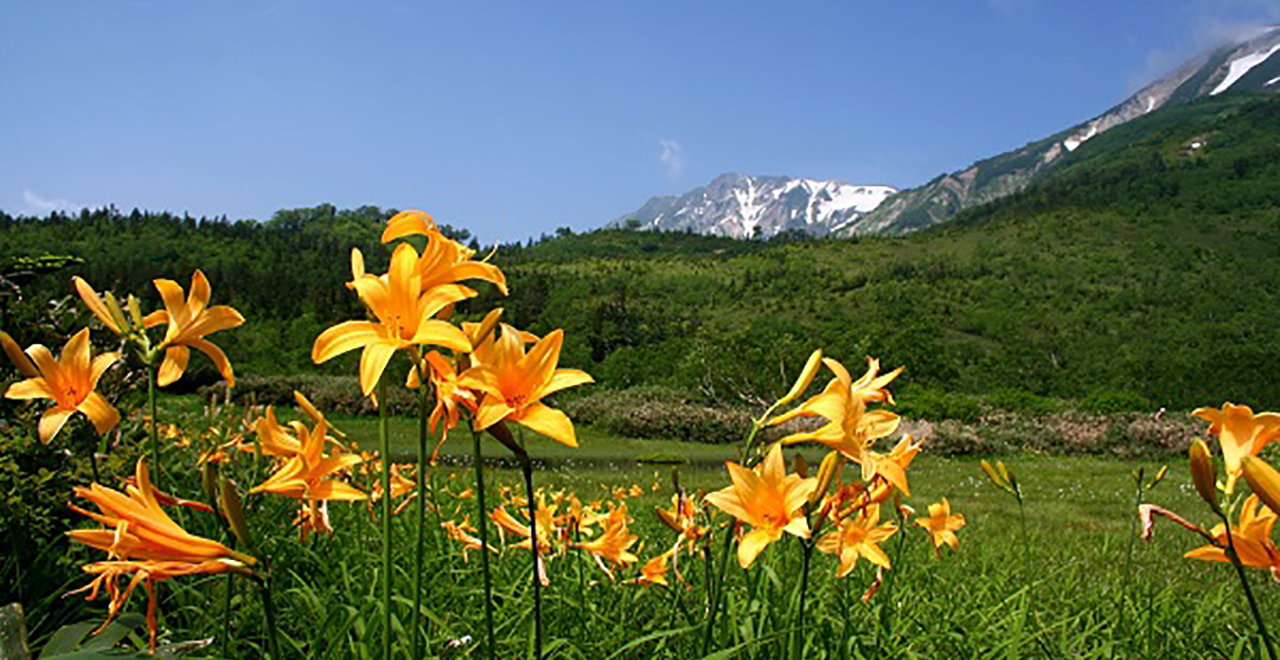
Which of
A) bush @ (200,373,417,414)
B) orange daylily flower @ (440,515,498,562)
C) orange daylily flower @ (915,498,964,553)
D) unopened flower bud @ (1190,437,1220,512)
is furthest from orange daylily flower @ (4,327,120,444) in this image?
bush @ (200,373,417,414)

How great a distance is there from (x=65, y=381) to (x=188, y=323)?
8.4 inches

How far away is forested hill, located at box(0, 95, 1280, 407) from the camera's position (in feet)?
91.7

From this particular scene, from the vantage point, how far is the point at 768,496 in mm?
1240

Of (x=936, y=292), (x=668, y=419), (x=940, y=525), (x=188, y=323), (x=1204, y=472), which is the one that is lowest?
(x=668, y=419)

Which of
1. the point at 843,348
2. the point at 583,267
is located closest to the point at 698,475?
the point at 843,348

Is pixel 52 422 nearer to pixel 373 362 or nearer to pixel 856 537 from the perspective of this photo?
pixel 373 362

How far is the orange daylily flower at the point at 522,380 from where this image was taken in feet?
2.89

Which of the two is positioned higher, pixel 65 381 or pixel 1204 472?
pixel 65 381

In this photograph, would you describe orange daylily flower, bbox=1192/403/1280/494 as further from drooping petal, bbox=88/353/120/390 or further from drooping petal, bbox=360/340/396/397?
drooping petal, bbox=88/353/120/390

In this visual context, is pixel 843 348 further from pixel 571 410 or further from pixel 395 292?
pixel 395 292

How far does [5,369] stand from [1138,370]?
37629 mm

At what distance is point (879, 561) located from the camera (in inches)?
54.9

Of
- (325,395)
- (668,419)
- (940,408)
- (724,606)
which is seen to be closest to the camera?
(724,606)

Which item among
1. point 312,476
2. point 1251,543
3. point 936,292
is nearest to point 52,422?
point 312,476
